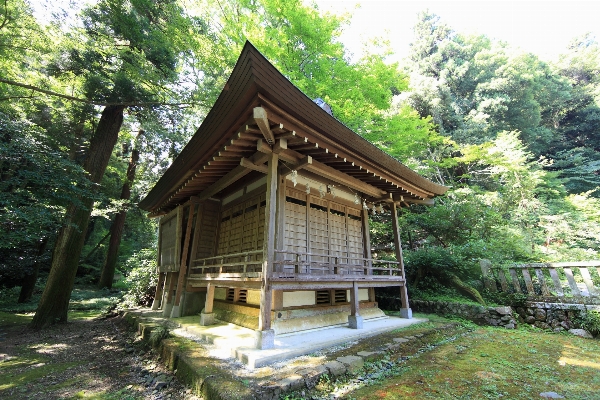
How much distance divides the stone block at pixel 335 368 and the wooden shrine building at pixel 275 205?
42.9 inches

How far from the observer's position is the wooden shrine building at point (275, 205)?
14.4 feet

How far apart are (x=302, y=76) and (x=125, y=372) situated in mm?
10647

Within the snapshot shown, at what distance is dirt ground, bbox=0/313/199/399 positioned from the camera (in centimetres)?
387

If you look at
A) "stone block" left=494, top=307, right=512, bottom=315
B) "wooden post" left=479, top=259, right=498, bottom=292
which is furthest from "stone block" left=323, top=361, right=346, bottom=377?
"wooden post" left=479, top=259, right=498, bottom=292

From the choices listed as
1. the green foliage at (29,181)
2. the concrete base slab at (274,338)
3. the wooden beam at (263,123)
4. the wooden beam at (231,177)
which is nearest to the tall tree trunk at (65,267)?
the green foliage at (29,181)

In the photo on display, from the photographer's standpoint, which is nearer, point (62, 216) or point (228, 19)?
point (62, 216)

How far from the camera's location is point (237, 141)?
16.0 feet

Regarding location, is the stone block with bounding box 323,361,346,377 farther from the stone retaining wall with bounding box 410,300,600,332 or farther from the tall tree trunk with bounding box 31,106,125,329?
the tall tree trunk with bounding box 31,106,125,329

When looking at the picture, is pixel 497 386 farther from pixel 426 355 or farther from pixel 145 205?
pixel 145 205

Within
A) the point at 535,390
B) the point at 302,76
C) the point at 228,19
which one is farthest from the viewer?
the point at 228,19

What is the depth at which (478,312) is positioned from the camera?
7371 millimetres

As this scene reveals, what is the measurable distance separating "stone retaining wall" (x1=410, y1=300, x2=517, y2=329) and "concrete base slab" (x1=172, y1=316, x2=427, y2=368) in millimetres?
1425

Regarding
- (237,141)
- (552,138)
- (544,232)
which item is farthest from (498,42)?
(237,141)

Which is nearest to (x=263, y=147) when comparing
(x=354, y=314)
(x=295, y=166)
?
(x=295, y=166)
